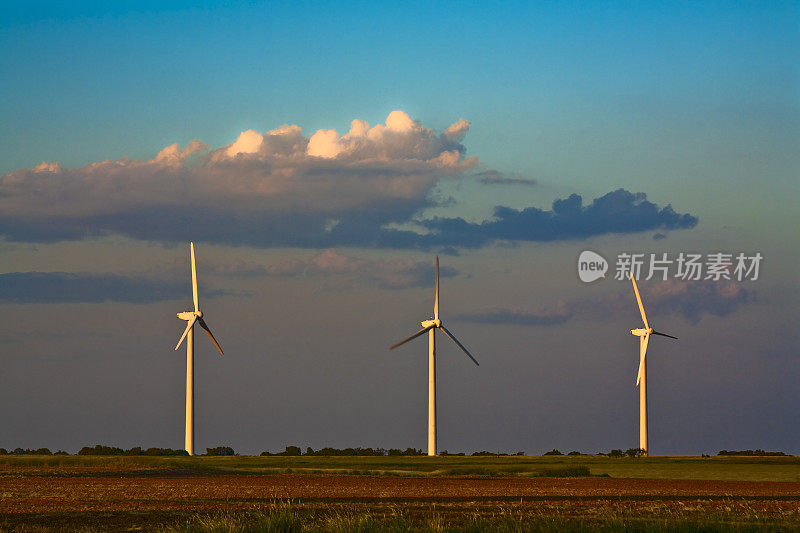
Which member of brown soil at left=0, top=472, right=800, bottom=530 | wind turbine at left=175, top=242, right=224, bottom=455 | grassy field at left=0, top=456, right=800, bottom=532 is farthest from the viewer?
wind turbine at left=175, top=242, right=224, bottom=455

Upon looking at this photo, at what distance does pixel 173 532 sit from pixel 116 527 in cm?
704

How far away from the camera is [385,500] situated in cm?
5197

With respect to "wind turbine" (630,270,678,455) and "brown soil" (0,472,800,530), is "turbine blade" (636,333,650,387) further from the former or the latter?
"brown soil" (0,472,800,530)

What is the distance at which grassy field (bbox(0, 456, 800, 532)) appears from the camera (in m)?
32.6

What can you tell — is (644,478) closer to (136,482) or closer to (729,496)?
(729,496)

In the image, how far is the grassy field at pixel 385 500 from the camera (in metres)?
32.6

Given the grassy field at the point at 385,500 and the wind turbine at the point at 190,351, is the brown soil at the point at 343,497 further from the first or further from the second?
the wind turbine at the point at 190,351

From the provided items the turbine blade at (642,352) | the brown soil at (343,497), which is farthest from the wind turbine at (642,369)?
the brown soil at (343,497)

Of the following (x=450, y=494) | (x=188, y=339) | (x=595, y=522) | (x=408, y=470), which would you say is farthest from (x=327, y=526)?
(x=188, y=339)

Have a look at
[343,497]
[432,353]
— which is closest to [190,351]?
[432,353]

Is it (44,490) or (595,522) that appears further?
(44,490)

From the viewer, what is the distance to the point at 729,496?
5672 cm

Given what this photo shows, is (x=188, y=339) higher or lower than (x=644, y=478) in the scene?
higher

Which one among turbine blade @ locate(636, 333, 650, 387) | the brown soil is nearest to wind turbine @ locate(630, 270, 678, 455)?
turbine blade @ locate(636, 333, 650, 387)
